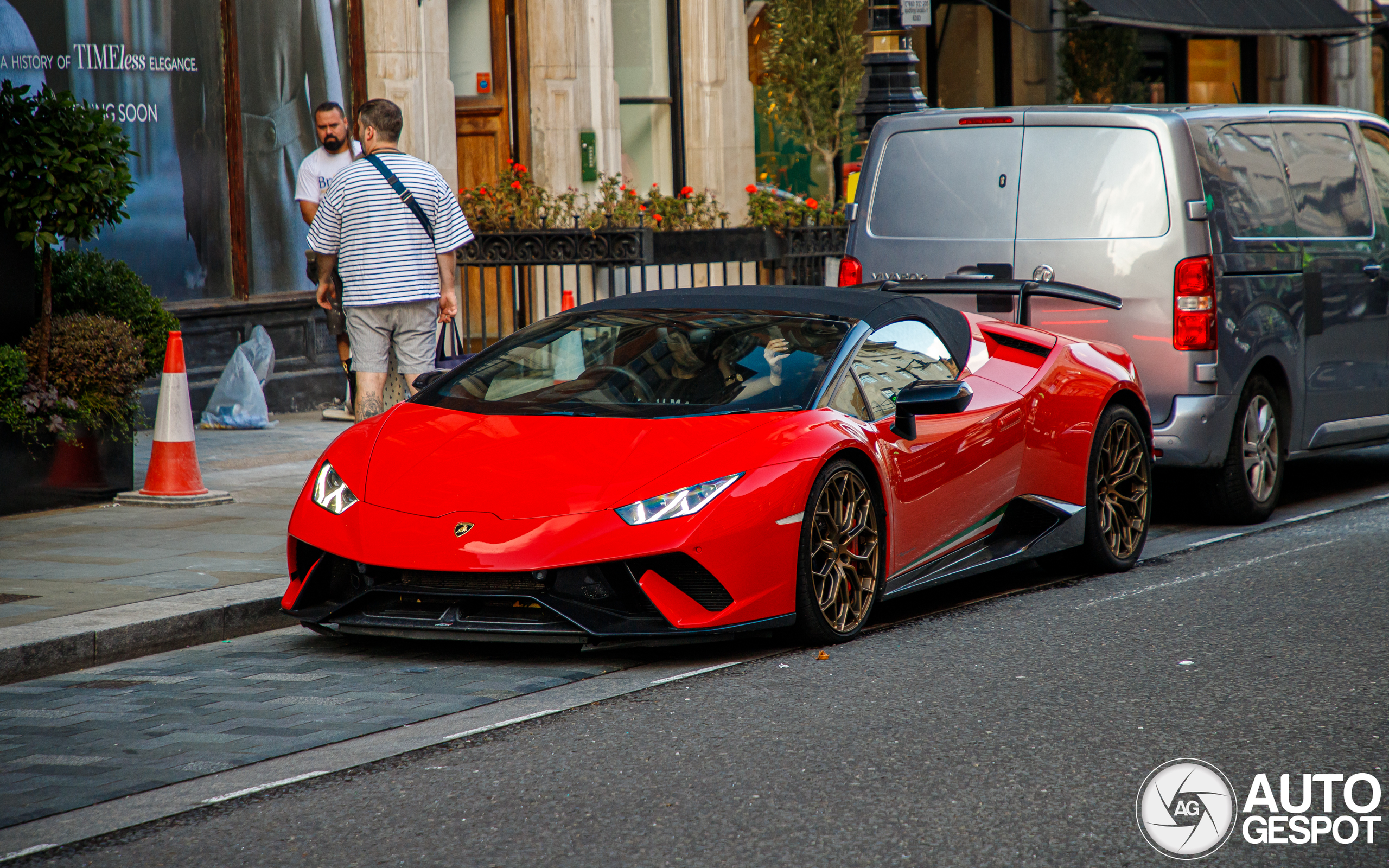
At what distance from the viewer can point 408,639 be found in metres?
6.38

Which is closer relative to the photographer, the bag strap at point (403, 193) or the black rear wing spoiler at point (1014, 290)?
the black rear wing spoiler at point (1014, 290)

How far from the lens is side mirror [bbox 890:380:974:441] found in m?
6.54

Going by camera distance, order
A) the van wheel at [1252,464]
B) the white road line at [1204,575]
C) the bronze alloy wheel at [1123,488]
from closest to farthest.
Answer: the white road line at [1204,575] < the bronze alloy wheel at [1123,488] < the van wheel at [1252,464]

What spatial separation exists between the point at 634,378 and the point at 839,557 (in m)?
1.08

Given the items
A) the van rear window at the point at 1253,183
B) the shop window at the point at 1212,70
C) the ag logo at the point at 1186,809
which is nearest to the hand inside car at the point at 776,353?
the ag logo at the point at 1186,809

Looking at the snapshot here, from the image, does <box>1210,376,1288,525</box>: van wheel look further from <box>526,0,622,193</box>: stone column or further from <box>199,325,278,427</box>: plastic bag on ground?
<box>526,0,622,193</box>: stone column

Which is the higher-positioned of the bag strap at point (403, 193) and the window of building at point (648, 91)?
the window of building at point (648, 91)

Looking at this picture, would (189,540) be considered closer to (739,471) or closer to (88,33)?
(739,471)

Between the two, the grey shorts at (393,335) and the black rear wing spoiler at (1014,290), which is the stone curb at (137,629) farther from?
the black rear wing spoiler at (1014,290)

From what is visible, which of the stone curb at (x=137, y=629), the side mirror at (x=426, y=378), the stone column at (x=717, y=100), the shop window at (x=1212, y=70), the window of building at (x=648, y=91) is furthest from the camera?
the shop window at (x=1212, y=70)

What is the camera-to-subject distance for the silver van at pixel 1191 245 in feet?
28.5

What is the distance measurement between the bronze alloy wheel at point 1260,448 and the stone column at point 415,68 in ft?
26.0

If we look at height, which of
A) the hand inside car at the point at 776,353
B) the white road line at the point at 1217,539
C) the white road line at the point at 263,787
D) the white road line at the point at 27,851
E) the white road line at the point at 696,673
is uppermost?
Answer: the hand inside car at the point at 776,353

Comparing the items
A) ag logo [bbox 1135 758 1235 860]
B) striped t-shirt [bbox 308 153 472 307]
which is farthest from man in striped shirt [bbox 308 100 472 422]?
ag logo [bbox 1135 758 1235 860]
